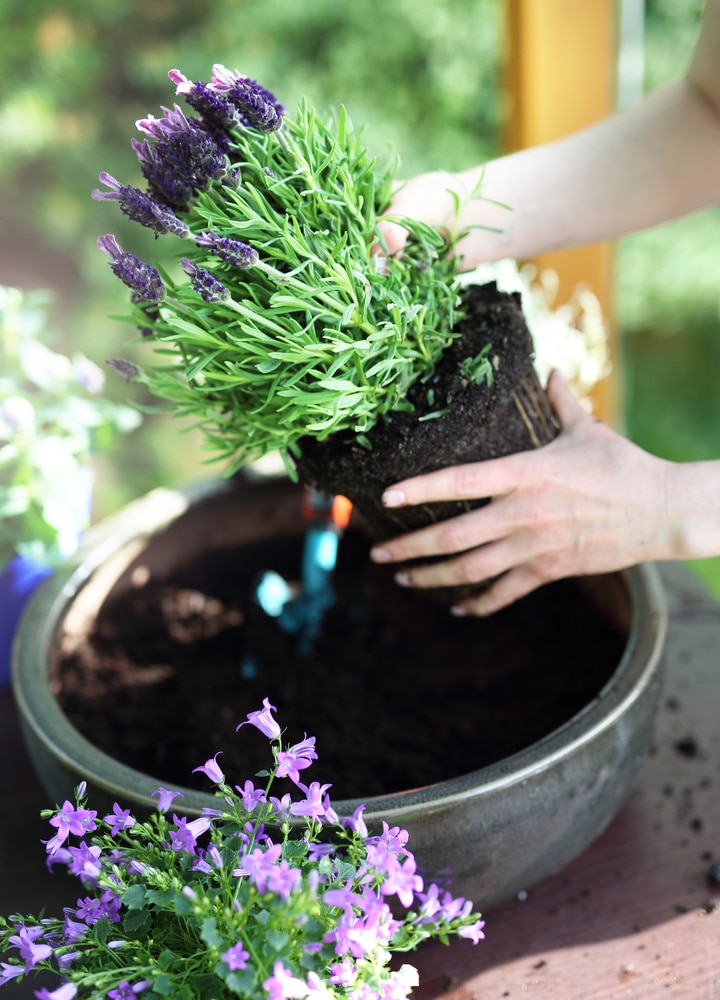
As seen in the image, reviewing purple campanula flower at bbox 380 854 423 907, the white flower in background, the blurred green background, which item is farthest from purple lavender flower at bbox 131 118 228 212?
the blurred green background

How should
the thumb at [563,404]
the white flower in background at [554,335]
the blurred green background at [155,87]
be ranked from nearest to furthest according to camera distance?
the thumb at [563,404]
the white flower in background at [554,335]
the blurred green background at [155,87]

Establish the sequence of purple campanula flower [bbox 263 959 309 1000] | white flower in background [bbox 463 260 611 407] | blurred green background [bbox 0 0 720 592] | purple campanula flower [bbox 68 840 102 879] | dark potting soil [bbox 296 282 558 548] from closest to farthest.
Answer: purple campanula flower [bbox 263 959 309 1000]
purple campanula flower [bbox 68 840 102 879]
dark potting soil [bbox 296 282 558 548]
white flower in background [bbox 463 260 611 407]
blurred green background [bbox 0 0 720 592]

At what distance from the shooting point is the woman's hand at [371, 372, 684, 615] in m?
0.83

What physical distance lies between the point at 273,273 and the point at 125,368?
0.58 feet

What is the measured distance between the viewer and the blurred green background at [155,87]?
249cm

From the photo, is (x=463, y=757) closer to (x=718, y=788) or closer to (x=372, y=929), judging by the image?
(x=718, y=788)

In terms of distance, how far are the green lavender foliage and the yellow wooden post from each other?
1060 millimetres

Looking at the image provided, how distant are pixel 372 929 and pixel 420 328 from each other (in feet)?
1.61

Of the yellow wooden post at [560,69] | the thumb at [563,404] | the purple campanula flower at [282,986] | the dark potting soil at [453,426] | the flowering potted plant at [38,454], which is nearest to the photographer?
the purple campanula flower at [282,986]

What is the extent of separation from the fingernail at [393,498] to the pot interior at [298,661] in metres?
0.28

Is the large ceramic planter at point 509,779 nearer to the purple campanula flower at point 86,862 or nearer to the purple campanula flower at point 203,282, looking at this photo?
the purple campanula flower at point 86,862

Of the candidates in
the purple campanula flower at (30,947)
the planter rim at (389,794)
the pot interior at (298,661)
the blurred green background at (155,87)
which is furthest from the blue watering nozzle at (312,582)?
the blurred green background at (155,87)

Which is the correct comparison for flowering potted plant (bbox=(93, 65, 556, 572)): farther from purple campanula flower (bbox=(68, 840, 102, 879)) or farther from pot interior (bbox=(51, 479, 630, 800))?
purple campanula flower (bbox=(68, 840, 102, 879))

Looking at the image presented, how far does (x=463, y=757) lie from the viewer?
2.93ft
